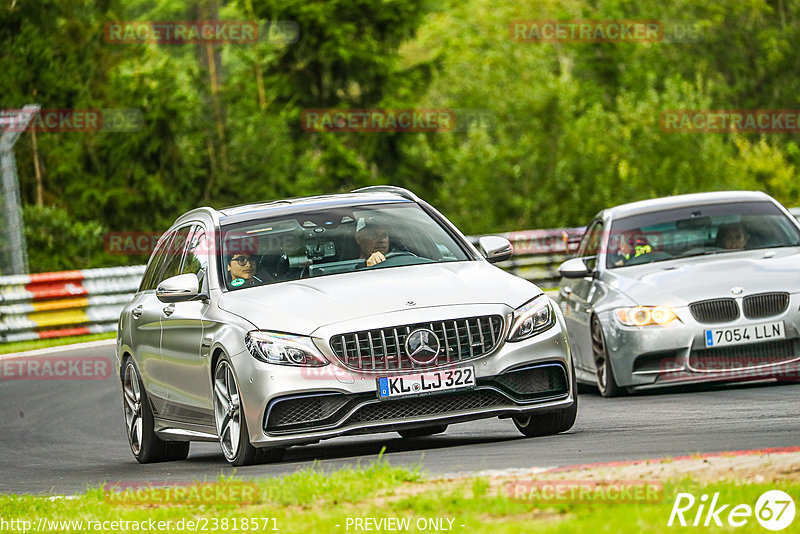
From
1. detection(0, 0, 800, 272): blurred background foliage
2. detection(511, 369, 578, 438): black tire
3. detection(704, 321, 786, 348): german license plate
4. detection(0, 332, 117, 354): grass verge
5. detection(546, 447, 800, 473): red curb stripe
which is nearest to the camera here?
detection(546, 447, 800, 473): red curb stripe

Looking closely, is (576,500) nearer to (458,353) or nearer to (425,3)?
(458,353)

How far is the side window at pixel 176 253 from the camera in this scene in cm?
1119

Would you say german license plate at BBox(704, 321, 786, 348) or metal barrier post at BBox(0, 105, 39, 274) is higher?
german license plate at BBox(704, 321, 786, 348)

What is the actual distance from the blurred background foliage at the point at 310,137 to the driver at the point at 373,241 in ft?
71.0

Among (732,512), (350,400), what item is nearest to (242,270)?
(350,400)

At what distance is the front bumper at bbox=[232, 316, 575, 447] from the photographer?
8852 millimetres

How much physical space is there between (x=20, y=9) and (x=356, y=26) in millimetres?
11844

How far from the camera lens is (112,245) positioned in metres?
34.1
